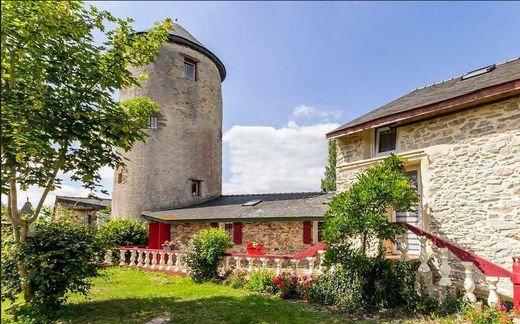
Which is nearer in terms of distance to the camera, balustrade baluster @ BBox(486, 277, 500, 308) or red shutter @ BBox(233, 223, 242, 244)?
balustrade baluster @ BBox(486, 277, 500, 308)

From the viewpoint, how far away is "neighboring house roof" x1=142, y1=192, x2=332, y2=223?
13.4m

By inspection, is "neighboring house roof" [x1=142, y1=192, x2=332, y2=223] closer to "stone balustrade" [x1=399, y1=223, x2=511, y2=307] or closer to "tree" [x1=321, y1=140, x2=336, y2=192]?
"stone balustrade" [x1=399, y1=223, x2=511, y2=307]

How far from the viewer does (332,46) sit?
316 inches

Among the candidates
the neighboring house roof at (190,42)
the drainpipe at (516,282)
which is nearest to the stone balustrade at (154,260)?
the drainpipe at (516,282)

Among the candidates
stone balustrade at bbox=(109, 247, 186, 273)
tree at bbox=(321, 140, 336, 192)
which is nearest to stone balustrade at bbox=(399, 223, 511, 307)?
stone balustrade at bbox=(109, 247, 186, 273)

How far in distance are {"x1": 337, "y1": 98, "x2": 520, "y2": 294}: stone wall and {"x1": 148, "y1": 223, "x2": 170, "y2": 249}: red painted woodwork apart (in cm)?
1271

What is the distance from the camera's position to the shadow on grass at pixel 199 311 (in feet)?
22.0

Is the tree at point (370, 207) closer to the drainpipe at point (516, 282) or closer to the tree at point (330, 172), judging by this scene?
the drainpipe at point (516, 282)

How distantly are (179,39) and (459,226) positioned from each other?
18.3m

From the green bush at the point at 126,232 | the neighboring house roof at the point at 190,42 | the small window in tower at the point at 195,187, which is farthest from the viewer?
the small window in tower at the point at 195,187

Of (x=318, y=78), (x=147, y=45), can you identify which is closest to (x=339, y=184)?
(x=318, y=78)

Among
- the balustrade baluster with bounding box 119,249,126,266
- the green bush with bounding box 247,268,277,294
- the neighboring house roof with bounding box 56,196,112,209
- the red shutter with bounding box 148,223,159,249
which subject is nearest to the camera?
the green bush with bounding box 247,268,277,294

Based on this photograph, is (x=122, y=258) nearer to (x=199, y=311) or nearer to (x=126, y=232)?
(x=126, y=232)

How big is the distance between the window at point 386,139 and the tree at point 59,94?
693 centimetres
